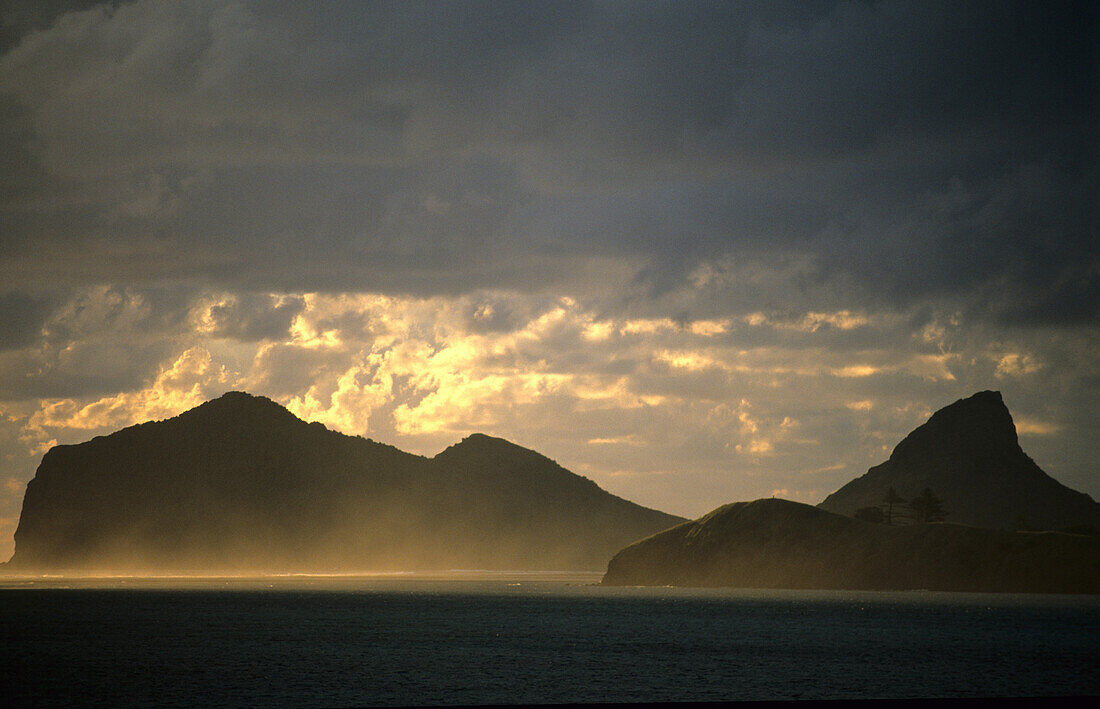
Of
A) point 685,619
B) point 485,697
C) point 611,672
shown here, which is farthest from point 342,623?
point 485,697

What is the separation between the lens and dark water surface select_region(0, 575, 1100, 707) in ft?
266

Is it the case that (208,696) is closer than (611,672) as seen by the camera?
Yes

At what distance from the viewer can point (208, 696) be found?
78500 millimetres

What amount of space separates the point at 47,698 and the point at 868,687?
60.1 metres

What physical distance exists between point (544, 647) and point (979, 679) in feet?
151

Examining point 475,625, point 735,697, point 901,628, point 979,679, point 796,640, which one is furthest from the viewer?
point 475,625

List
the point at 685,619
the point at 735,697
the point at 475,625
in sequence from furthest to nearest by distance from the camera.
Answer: the point at 685,619 → the point at 475,625 → the point at 735,697

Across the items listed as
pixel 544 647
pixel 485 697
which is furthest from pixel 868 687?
pixel 544 647

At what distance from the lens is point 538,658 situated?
107 meters

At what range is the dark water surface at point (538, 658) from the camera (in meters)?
81.2

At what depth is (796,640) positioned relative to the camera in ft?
435

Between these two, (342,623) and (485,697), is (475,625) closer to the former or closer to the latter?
(342,623)

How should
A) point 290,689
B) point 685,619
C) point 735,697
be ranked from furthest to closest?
1. point 685,619
2. point 290,689
3. point 735,697

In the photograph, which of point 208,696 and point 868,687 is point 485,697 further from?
point 868,687
